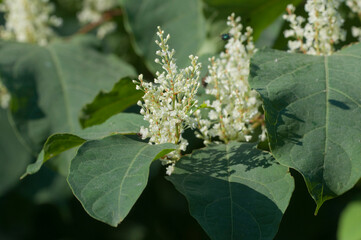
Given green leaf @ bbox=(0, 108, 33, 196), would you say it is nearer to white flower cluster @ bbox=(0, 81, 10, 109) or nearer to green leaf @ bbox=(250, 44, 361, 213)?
white flower cluster @ bbox=(0, 81, 10, 109)

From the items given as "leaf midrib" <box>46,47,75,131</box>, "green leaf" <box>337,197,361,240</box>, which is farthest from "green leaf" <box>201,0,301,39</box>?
"green leaf" <box>337,197,361,240</box>

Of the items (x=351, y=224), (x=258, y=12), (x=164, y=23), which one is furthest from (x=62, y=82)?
(x=351, y=224)

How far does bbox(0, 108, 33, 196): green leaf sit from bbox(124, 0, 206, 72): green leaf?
1171 millimetres

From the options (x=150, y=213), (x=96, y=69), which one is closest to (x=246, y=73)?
(x=96, y=69)

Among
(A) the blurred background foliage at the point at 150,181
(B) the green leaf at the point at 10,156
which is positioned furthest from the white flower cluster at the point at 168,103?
(B) the green leaf at the point at 10,156

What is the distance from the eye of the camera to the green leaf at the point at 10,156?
3096 mm

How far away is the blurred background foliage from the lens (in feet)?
7.11

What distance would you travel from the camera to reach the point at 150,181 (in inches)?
112

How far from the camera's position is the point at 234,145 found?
1.44m

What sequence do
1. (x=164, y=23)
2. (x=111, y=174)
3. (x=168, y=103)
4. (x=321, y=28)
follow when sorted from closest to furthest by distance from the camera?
(x=111, y=174), (x=168, y=103), (x=321, y=28), (x=164, y=23)

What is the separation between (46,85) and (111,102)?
54 cm

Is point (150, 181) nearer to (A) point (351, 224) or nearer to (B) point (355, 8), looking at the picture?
(A) point (351, 224)

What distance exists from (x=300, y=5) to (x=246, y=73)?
711 mm

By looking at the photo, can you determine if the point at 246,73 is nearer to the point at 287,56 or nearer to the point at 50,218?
the point at 287,56
